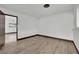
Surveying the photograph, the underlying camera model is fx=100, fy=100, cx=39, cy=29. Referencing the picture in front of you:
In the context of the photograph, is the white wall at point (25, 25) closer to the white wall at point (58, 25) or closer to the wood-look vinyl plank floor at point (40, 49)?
the white wall at point (58, 25)

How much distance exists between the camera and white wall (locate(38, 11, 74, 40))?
5.91m

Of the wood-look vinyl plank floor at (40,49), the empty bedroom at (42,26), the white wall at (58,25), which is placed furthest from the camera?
the white wall at (58,25)

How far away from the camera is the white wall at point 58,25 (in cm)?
591

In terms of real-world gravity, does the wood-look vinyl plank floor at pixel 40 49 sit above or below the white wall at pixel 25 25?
below

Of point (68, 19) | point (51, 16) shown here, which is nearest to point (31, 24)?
point (51, 16)

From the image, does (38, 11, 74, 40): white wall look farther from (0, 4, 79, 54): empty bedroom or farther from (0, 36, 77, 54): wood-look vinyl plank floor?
(0, 36, 77, 54): wood-look vinyl plank floor

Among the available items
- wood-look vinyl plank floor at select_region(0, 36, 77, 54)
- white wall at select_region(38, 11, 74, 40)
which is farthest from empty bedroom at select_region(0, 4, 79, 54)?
wood-look vinyl plank floor at select_region(0, 36, 77, 54)

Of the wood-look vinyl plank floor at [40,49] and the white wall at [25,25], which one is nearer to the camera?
the wood-look vinyl plank floor at [40,49]

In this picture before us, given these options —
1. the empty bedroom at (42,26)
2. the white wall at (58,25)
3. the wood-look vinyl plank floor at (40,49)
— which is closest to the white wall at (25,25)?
the empty bedroom at (42,26)

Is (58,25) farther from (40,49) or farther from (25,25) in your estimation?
(40,49)

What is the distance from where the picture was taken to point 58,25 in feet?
21.7

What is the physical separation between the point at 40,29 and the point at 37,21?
66 centimetres

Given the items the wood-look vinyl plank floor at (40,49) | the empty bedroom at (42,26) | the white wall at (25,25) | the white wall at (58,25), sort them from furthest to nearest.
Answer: the white wall at (58,25), the white wall at (25,25), the empty bedroom at (42,26), the wood-look vinyl plank floor at (40,49)
